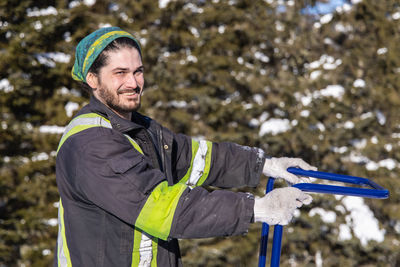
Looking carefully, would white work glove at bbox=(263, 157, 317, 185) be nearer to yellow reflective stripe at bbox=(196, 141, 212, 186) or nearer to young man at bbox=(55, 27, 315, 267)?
yellow reflective stripe at bbox=(196, 141, 212, 186)

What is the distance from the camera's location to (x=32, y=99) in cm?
539

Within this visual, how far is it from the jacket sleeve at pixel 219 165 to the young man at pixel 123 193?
220mm

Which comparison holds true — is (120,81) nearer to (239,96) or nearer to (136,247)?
(136,247)

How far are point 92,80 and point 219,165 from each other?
34.6 inches

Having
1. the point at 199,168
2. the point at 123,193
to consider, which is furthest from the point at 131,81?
the point at 199,168

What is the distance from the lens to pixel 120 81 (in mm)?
1992

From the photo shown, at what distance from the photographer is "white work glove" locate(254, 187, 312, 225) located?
1660mm

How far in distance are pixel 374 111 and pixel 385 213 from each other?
1.28 metres

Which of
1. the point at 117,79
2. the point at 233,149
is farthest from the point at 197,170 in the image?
the point at 117,79

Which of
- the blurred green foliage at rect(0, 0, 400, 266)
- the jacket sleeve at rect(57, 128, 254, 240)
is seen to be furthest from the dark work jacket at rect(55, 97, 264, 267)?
the blurred green foliage at rect(0, 0, 400, 266)

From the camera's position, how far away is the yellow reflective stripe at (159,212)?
1.59m

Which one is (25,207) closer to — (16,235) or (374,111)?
(16,235)

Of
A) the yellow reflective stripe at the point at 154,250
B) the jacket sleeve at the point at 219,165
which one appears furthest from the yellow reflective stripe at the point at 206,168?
the yellow reflective stripe at the point at 154,250

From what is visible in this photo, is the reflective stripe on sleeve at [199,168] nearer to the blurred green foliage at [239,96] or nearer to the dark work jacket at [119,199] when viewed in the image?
the dark work jacket at [119,199]
